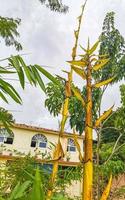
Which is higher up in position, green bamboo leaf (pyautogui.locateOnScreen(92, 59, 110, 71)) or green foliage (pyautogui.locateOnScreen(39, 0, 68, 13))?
green foliage (pyautogui.locateOnScreen(39, 0, 68, 13))

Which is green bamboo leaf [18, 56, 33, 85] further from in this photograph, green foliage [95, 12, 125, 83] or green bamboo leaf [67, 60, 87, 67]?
green foliage [95, 12, 125, 83]

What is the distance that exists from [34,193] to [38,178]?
2 cm

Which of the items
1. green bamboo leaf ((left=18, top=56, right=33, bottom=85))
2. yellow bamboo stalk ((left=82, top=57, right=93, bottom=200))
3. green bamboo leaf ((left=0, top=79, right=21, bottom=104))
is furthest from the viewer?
green bamboo leaf ((left=18, top=56, right=33, bottom=85))

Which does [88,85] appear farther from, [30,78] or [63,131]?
[30,78]

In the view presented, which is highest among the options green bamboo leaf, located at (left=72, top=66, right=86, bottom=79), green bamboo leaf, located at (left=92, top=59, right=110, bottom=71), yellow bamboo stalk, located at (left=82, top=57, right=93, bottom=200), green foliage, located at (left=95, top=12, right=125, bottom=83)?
green foliage, located at (left=95, top=12, right=125, bottom=83)

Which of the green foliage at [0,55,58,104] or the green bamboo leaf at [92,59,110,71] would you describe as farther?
the green foliage at [0,55,58,104]

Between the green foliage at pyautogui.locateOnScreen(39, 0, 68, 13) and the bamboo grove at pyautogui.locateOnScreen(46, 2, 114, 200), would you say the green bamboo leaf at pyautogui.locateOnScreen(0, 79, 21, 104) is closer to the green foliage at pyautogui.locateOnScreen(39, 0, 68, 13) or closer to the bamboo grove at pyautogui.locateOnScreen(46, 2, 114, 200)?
the bamboo grove at pyautogui.locateOnScreen(46, 2, 114, 200)

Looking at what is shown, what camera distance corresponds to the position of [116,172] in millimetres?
7559

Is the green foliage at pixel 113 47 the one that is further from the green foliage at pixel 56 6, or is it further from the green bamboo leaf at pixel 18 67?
the green bamboo leaf at pixel 18 67

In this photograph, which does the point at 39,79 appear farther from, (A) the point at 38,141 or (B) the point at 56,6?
(A) the point at 38,141

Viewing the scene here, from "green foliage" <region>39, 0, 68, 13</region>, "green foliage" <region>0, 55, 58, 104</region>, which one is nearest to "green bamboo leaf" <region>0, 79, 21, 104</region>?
"green foliage" <region>0, 55, 58, 104</region>

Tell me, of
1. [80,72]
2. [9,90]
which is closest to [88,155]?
[80,72]

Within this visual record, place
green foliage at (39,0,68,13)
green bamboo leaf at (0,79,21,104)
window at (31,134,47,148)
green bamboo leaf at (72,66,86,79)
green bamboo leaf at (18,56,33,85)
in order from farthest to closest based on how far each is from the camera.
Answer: window at (31,134,47,148) → green foliage at (39,0,68,13) → green bamboo leaf at (18,56,33,85) → green bamboo leaf at (0,79,21,104) → green bamboo leaf at (72,66,86,79)

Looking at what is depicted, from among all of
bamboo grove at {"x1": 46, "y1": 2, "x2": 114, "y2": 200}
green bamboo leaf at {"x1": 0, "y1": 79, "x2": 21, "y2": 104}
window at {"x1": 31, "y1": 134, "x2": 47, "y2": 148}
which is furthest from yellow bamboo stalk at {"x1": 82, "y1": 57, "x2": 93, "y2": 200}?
window at {"x1": 31, "y1": 134, "x2": 47, "y2": 148}
